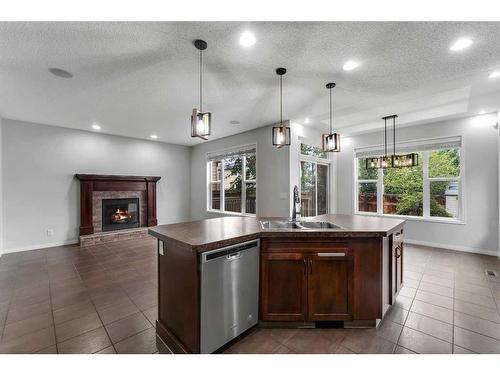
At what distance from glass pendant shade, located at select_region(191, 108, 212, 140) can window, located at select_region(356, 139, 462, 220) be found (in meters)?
5.01

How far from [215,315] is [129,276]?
7.58 ft

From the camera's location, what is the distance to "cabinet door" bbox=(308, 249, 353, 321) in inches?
80.3

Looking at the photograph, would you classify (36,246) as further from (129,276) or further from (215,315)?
(215,315)

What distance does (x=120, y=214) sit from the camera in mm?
6020

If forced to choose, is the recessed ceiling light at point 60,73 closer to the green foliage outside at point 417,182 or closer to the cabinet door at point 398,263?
the cabinet door at point 398,263

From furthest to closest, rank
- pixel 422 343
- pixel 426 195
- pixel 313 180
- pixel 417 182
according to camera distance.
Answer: pixel 313 180
pixel 417 182
pixel 426 195
pixel 422 343

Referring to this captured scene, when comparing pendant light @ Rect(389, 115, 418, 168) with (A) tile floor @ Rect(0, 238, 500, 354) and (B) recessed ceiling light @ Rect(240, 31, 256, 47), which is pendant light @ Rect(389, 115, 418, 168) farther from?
(B) recessed ceiling light @ Rect(240, 31, 256, 47)

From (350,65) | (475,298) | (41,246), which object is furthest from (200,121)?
(41,246)

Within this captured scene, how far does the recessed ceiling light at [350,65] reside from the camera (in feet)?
8.46

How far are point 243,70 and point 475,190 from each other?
505 cm

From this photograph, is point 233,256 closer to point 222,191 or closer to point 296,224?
point 296,224

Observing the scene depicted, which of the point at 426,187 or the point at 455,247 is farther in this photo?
the point at 426,187

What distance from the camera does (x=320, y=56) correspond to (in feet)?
8.07

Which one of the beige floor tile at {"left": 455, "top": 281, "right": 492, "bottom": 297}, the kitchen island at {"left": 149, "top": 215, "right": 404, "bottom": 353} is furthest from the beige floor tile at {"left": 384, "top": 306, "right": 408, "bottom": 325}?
the beige floor tile at {"left": 455, "top": 281, "right": 492, "bottom": 297}
